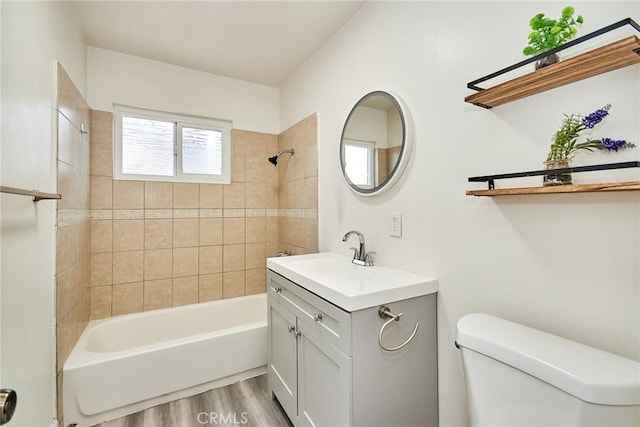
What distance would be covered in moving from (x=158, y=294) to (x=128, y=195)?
34.5 inches

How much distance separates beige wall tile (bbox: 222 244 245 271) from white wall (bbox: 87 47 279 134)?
1175 millimetres

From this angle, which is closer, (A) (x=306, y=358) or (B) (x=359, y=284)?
(B) (x=359, y=284)

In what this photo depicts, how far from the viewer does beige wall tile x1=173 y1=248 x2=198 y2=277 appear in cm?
253

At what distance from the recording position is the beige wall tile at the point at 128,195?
2.32 meters

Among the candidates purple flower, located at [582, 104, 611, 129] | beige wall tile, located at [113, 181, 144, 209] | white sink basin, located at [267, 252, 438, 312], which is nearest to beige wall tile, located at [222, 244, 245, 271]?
beige wall tile, located at [113, 181, 144, 209]

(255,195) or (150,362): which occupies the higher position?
(255,195)

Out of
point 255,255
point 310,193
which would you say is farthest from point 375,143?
point 255,255

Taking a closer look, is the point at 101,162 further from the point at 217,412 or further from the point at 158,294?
the point at 217,412

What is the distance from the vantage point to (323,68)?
7.23 ft

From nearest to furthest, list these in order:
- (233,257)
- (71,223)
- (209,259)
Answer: (71,223)
(209,259)
(233,257)

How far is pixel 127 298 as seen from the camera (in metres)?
2.36

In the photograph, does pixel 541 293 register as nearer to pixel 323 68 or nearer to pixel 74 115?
pixel 323 68

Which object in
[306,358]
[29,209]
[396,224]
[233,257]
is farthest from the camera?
[233,257]

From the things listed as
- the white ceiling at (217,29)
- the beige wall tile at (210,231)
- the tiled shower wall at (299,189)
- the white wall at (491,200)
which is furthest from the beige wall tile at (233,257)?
the white ceiling at (217,29)
